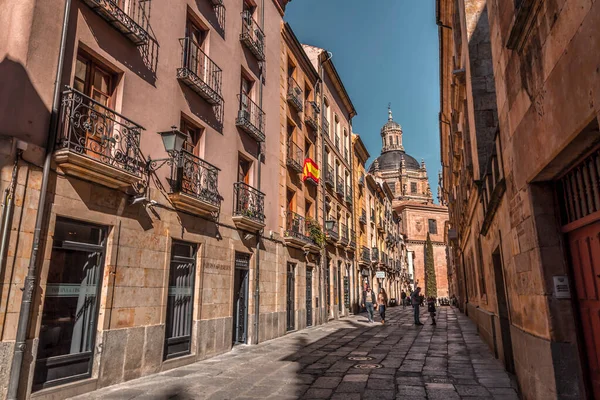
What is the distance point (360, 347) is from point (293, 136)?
928 cm

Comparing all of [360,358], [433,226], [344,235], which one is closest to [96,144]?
[360,358]

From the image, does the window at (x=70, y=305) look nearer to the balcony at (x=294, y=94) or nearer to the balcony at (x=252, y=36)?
the balcony at (x=252, y=36)

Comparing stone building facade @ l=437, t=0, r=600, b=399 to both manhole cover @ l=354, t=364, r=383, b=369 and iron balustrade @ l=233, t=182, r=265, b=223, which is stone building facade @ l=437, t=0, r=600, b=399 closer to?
manhole cover @ l=354, t=364, r=383, b=369

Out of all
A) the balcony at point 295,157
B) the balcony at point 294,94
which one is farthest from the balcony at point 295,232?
the balcony at point 294,94

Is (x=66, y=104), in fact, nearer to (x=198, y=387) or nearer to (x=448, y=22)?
(x=198, y=387)

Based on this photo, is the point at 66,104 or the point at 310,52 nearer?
the point at 66,104

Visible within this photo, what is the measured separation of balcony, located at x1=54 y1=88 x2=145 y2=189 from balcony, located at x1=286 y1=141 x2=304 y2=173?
8372 millimetres

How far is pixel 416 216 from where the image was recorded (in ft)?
232

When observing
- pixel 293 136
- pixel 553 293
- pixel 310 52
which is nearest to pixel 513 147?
pixel 553 293

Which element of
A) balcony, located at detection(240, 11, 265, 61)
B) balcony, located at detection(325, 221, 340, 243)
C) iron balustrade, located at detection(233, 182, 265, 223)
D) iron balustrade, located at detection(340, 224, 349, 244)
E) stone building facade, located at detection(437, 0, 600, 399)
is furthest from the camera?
iron balustrade, located at detection(340, 224, 349, 244)

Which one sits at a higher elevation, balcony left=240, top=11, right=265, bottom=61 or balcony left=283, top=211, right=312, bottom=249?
balcony left=240, top=11, right=265, bottom=61

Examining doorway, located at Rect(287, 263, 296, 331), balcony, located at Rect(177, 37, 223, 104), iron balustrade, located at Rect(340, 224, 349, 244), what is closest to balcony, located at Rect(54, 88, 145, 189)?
balcony, located at Rect(177, 37, 223, 104)

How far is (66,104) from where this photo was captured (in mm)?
6367

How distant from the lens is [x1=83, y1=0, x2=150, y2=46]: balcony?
7215mm
